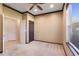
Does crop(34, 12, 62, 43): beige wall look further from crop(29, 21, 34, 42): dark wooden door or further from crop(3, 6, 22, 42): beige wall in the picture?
crop(3, 6, 22, 42): beige wall

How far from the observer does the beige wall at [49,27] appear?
5.67m

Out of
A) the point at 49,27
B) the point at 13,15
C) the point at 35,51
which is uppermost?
the point at 13,15

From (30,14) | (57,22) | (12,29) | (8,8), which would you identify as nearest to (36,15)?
(30,14)

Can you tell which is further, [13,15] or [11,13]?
[13,15]

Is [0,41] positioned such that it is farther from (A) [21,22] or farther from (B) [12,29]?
(B) [12,29]

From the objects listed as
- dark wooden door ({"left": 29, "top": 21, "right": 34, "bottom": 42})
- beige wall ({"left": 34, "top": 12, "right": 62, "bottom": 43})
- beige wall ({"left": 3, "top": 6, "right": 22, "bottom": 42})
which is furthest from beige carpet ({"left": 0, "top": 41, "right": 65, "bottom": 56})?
dark wooden door ({"left": 29, "top": 21, "right": 34, "bottom": 42})

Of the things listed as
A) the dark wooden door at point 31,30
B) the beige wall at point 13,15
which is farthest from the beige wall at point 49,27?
the beige wall at point 13,15

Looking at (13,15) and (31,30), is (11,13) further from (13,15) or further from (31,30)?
(31,30)

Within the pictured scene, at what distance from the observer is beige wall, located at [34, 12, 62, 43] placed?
567cm

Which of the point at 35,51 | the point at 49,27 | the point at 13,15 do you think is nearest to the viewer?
the point at 35,51

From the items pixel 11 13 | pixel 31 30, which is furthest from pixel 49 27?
pixel 11 13

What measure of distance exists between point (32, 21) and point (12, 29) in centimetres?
220

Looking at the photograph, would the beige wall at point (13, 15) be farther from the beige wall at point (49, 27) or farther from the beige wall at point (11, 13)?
the beige wall at point (49, 27)

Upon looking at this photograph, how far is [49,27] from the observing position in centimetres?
607
